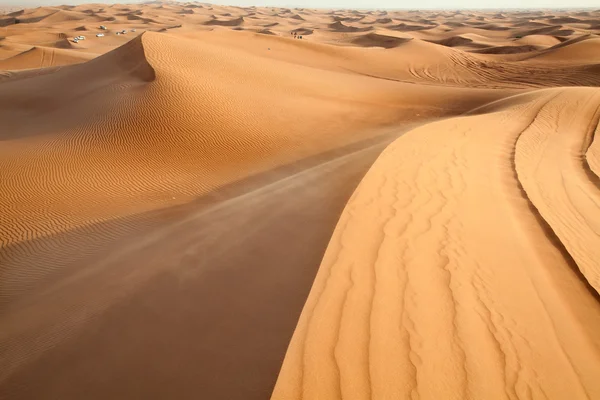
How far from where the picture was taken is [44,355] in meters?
2.81

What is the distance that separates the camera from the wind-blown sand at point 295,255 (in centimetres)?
225

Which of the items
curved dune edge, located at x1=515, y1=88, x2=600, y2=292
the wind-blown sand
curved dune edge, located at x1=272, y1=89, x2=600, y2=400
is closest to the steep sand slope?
the wind-blown sand

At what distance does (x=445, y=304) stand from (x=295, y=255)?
4.42ft

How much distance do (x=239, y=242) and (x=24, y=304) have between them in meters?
2.62

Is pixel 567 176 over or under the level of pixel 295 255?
over

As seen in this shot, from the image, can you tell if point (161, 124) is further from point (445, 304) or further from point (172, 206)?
point (445, 304)

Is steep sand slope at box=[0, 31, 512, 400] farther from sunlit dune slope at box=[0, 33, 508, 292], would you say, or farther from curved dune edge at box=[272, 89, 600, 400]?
curved dune edge at box=[272, 89, 600, 400]

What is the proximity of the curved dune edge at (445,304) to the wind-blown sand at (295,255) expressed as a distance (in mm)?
15

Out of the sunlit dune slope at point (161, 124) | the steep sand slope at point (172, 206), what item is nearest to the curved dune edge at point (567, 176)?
the steep sand slope at point (172, 206)

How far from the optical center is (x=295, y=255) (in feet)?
11.0

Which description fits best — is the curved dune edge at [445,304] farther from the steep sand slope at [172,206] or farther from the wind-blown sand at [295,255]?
the steep sand slope at [172,206]

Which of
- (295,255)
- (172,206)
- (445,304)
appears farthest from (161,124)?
(445,304)

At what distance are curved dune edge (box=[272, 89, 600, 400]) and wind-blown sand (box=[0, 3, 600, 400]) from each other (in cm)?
1

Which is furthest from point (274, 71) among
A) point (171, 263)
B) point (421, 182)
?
point (171, 263)
